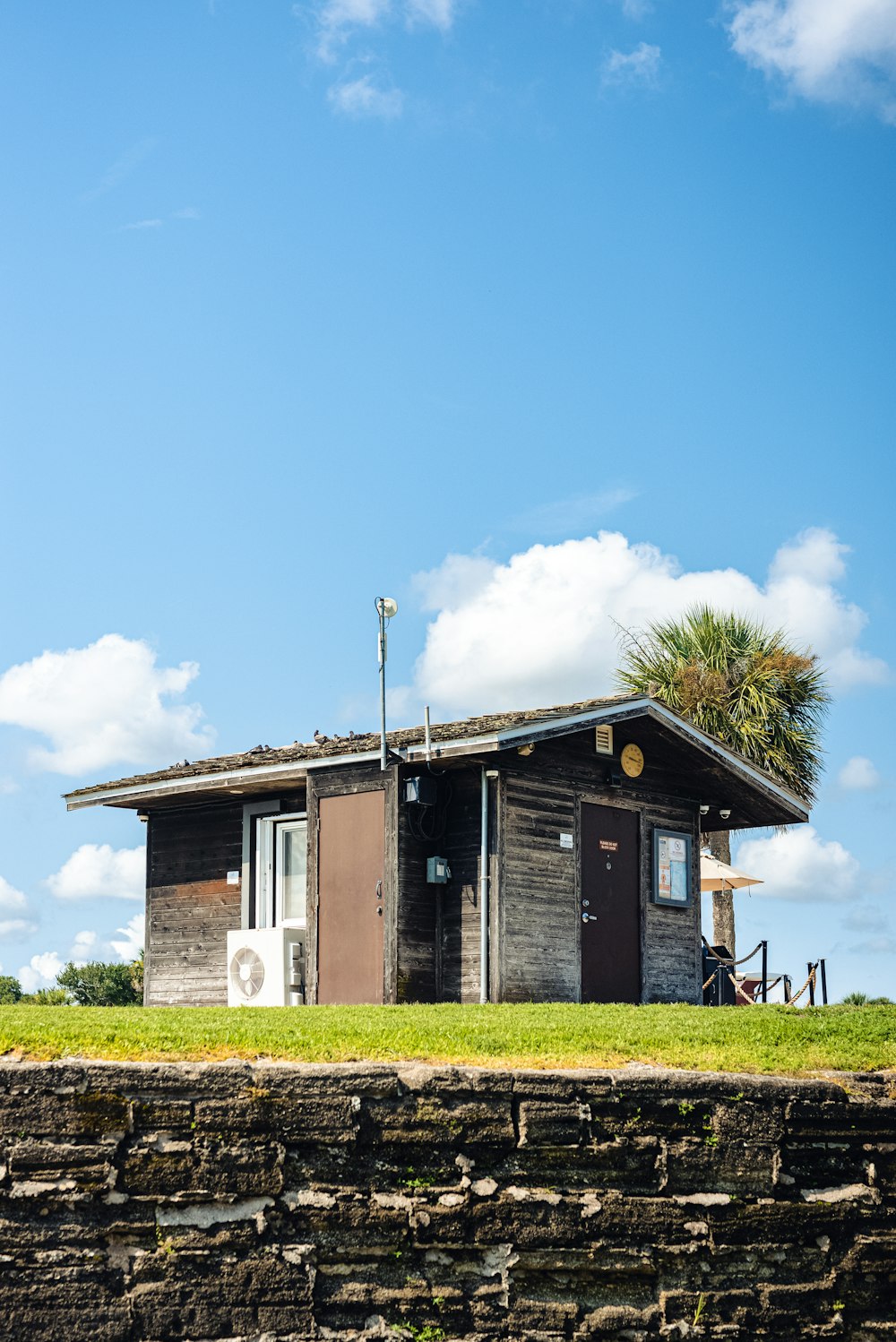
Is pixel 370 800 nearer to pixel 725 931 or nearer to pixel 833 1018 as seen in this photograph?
pixel 833 1018

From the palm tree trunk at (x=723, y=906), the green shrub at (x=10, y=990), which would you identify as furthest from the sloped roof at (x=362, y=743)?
the palm tree trunk at (x=723, y=906)

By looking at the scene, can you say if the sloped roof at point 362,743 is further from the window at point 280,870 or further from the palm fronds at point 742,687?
the palm fronds at point 742,687


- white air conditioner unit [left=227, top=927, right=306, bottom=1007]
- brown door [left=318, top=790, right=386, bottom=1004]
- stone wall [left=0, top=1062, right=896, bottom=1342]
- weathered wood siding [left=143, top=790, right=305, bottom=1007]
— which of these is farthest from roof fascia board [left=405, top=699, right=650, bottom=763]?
stone wall [left=0, top=1062, right=896, bottom=1342]

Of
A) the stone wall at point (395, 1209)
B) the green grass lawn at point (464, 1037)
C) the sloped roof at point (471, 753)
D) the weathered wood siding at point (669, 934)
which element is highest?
the sloped roof at point (471, 753)

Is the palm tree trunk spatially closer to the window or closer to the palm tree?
the palm tree

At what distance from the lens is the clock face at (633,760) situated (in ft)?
55.3

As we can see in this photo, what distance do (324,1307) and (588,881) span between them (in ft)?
30.7

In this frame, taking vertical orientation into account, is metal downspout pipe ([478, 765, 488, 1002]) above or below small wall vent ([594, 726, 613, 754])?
below

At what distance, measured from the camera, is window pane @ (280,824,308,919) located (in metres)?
17.1

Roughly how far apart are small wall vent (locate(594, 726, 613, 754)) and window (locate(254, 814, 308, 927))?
3627 millimetres

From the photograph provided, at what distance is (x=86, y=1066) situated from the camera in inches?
287

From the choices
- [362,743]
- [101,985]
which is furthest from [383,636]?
[101,985]

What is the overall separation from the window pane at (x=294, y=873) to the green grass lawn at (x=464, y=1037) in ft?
19.7

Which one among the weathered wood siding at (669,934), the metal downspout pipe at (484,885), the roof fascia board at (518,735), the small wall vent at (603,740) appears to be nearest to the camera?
the roof fascia board at (518,735)
